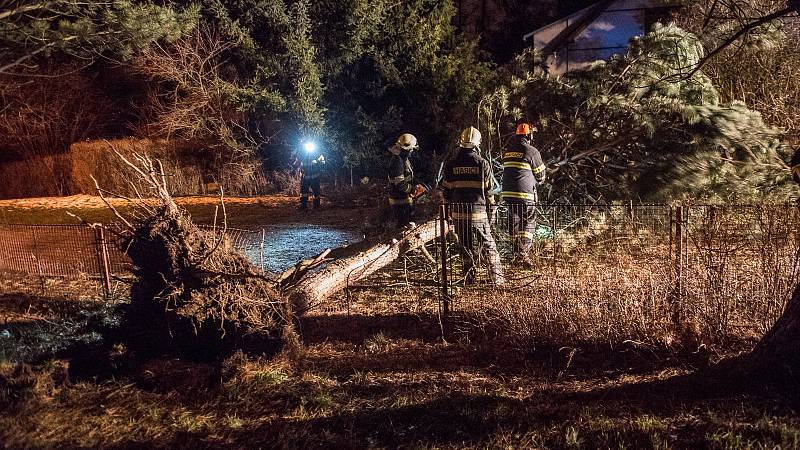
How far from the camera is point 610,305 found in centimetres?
448

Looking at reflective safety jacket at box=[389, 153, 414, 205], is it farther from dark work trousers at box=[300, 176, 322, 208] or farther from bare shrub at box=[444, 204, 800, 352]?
dark work trousers at box=[300, 176, 322, 208]

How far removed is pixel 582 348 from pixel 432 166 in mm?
11651

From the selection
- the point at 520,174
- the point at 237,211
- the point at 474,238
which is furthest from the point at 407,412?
→ the point at 237,211

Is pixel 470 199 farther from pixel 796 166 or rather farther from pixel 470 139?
pixel 796 166

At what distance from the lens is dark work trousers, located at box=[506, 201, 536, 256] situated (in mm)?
5922

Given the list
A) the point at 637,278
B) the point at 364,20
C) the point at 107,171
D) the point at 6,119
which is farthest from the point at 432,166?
the point at 6,119

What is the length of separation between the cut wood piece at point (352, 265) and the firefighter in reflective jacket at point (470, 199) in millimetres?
345

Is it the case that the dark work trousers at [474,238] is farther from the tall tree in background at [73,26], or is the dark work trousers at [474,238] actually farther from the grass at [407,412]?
the tall tree in background at [73,26]

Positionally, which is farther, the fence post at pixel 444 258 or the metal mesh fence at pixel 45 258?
the metal mesh fence at pixel 45 258

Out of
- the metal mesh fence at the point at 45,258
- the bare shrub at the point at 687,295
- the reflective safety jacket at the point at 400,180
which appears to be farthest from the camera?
the reflective safety jacket at the point at 400,180

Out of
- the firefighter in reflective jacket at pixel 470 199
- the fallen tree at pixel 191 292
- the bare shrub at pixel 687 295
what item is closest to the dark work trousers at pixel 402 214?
the firefighter in reflective jacket at pixel 470 199

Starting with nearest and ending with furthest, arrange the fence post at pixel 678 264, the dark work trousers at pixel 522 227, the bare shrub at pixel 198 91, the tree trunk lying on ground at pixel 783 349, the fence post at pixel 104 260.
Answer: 1. the tree trunk lying on ground at pixel 783 349
2. the fence post at pixel 678 264
3. the dark work trousers at pixel 522 227
4. the fence post at pixel 104 260
5. the bare shrub at pixel 198 91

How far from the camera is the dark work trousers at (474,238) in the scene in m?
6.00

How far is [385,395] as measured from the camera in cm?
382
